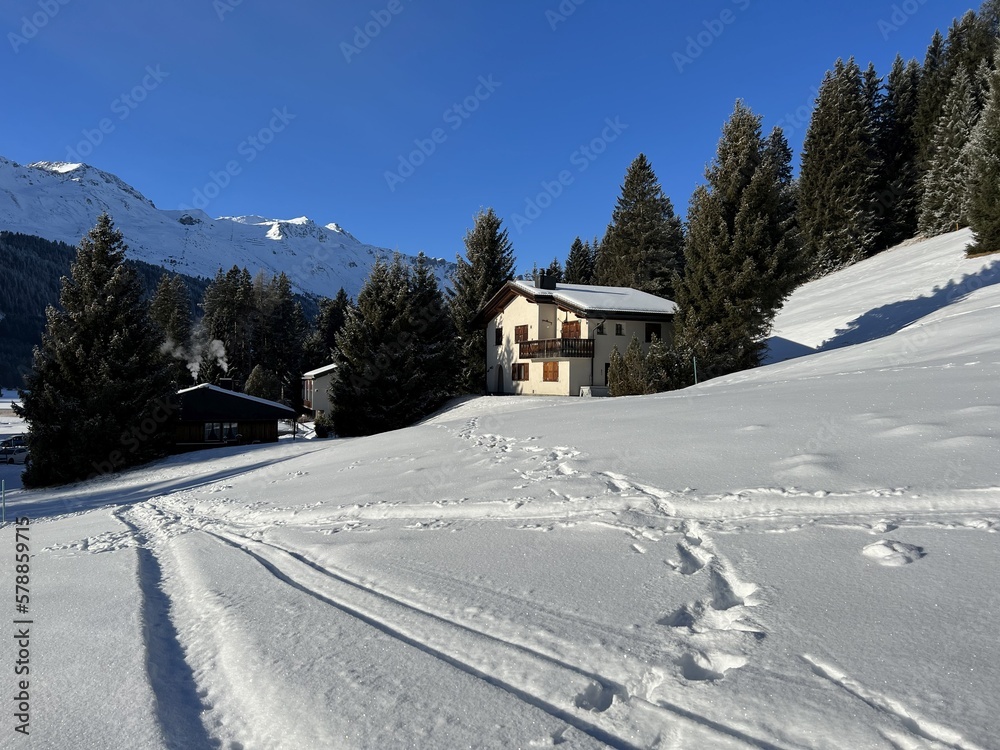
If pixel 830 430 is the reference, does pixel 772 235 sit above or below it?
above

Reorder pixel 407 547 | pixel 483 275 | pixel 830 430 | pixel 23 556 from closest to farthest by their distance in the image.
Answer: pixel 407 547, pixel 23 556, pixel 830 430, pixel 483 275

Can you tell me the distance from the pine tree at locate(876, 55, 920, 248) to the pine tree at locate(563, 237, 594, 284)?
3105 cm

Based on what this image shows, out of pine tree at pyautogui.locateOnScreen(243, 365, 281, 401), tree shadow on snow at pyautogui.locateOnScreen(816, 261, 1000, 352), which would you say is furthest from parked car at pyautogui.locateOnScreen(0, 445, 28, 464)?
tree shadow on snow at pyautogui.locateOnScreen(816, 261, 1000, 352)

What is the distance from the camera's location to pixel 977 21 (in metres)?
49.9

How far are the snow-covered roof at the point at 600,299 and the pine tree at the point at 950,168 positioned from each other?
25.0 m

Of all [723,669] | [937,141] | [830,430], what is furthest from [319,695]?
[937,141]

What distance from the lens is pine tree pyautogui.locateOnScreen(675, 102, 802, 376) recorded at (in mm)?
A: 24891

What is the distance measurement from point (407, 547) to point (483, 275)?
3571 cm

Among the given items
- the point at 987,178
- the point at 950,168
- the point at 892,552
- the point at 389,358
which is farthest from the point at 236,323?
the point at 950,168

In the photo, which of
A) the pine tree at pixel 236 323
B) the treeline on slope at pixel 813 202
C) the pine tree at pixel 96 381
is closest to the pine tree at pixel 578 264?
the treeline on slope at pixel 813 202

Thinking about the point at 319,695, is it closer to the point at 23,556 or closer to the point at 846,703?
the point at 846,703

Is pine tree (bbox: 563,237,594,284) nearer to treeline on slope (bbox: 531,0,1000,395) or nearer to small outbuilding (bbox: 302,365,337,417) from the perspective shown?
treeline on slope (bbox: 531,0,1000,395)

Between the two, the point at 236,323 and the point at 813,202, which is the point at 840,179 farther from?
the point at 236,323

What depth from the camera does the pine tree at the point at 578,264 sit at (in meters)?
68.4
